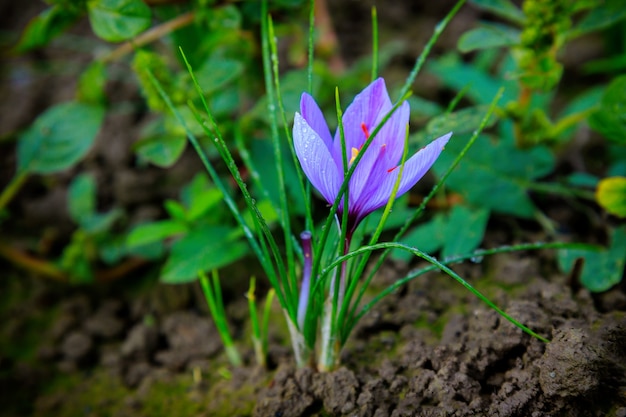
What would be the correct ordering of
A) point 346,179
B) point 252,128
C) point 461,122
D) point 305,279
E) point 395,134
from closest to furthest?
1. point 346,179
2. point 395,134
3. point 305,279
4. point 461,122
5. point 252,128

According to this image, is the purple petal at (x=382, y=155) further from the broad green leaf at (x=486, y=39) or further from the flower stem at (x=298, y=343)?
the broad green leaf at (x=486, y=39)

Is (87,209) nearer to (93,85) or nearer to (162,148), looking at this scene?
(93,85)

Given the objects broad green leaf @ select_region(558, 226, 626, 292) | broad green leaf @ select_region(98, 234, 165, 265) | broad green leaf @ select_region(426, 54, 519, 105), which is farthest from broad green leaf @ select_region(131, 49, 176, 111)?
broad green leaf @ select_region(558, 226, 626, 292)

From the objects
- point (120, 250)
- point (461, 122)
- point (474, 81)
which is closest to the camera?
point (461, 122)

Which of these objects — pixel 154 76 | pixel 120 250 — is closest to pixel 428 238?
pixel 154 76

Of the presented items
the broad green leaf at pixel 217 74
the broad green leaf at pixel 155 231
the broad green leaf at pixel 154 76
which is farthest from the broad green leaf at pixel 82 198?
the broad green leaf at pixel 217 74

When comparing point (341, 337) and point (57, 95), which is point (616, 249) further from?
point (57, 95)
